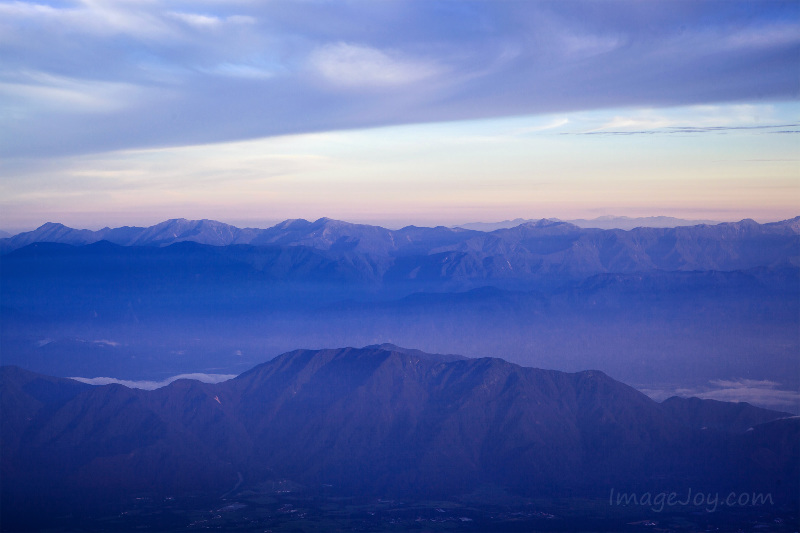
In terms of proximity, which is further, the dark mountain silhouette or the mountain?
the dark mountain silhouette

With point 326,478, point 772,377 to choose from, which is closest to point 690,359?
point 772,377

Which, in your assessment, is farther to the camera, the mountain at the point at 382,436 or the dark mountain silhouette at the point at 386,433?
the dark mountain silhouette at the point at 386,433

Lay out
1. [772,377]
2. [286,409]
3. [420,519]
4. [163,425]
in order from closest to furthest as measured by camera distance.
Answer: [420,519] → [163,425] → [286,409] → [772,377]

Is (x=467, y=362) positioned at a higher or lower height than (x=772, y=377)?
higher

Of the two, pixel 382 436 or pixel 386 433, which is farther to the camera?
pixel 386 433

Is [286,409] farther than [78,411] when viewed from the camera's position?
Yes

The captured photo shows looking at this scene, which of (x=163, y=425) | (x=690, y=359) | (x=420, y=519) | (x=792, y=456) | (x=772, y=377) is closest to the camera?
(x=420, y=519)

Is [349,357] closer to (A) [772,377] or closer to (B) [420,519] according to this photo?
(B) [420,519]

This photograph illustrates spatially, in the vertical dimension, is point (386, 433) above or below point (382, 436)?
above
